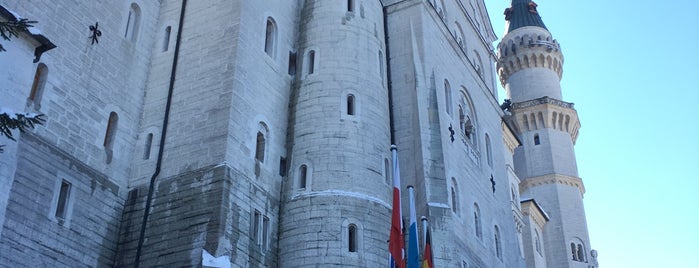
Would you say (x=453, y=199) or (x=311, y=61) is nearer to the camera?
(x=311, y=61)

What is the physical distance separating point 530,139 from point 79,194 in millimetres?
35011

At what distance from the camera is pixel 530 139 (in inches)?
1933

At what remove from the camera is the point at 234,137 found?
1991cm

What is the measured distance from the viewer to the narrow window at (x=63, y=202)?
1803 centimetres

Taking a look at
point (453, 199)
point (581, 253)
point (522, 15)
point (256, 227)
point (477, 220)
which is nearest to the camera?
point (256, 227)

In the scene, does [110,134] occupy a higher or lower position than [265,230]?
higher

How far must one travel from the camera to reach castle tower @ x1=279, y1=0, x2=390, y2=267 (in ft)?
67.7

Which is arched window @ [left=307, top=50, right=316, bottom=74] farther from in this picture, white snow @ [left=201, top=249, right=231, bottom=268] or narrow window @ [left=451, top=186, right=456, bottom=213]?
white snow @ [left=201, top=249, right=231, bottom=268]

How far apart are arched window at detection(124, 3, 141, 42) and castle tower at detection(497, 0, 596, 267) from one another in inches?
1015

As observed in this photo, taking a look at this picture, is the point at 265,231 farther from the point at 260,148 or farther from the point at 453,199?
the point at 453,199

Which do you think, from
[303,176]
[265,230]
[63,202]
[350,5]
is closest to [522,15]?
[350,5]

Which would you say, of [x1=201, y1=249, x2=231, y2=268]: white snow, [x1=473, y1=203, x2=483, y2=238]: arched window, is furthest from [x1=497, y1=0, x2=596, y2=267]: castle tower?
[x1=201, y1=249, x2=231, y2=268]: white snow

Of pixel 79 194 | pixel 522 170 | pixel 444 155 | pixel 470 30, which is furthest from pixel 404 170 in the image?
pixel 522 170

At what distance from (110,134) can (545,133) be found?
1327 inches
